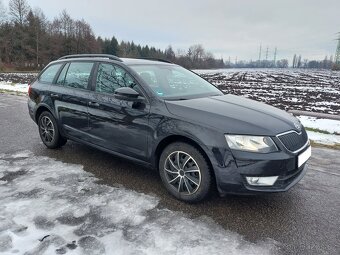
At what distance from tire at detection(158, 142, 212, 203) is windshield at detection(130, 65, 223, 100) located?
2.45ft

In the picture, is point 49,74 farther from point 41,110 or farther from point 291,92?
point 291,92

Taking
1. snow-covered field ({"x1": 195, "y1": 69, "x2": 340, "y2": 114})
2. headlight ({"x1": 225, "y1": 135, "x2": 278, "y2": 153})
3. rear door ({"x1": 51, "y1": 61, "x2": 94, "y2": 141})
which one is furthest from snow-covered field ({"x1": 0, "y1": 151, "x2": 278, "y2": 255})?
snow-covered field ({"x1": 195, "y1": 69, "x2": 340, "y2": 114})

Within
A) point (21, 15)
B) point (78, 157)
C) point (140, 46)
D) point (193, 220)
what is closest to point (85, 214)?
point (193, 220)

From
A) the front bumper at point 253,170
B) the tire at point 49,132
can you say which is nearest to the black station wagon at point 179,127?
the front bumper at point 253,170

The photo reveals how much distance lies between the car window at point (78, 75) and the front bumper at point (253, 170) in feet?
8.45

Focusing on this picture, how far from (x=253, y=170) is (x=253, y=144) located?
0.88 feet

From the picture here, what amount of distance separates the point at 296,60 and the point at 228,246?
629 feet

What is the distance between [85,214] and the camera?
3.35m

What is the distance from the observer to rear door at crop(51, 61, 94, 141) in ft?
15.5

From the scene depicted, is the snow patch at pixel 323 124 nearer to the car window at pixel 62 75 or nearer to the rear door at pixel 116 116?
the rear door at pixel 116 116

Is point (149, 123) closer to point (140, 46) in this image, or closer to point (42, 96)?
point (42, 96)

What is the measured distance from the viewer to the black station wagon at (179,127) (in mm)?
3256

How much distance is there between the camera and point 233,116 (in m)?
3.46

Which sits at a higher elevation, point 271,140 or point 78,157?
point 271,140
